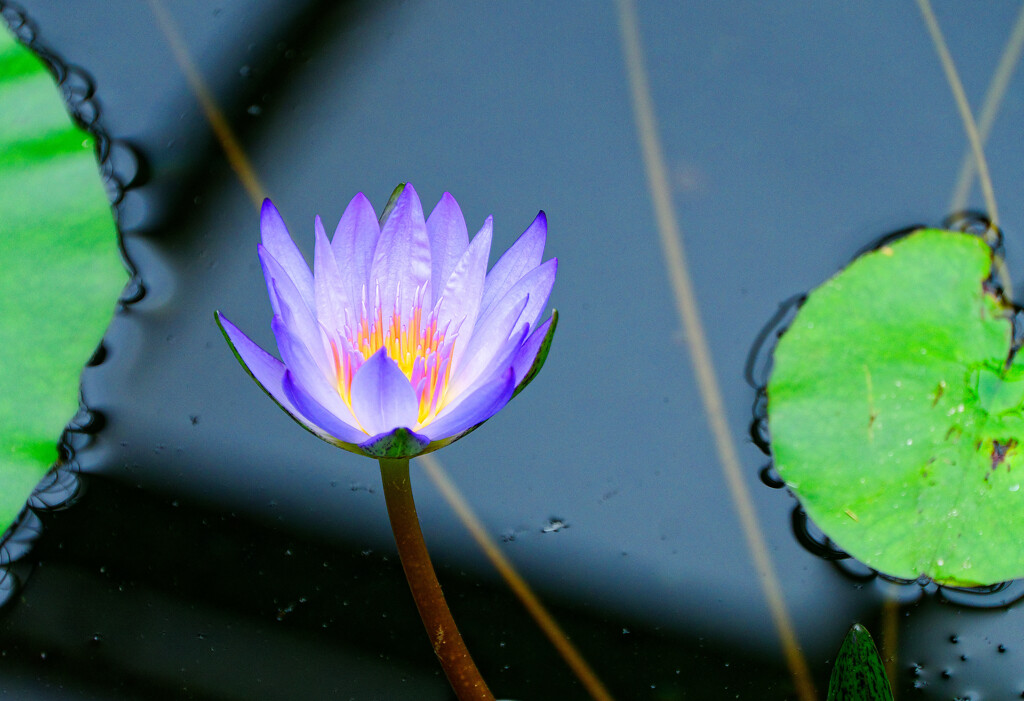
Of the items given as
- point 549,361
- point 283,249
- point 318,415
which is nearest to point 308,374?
point 318,415

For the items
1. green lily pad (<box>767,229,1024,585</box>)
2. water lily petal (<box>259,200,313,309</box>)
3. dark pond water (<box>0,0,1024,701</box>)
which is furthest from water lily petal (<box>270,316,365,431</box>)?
green lily pad (<box>767,229,1024,585</box>)

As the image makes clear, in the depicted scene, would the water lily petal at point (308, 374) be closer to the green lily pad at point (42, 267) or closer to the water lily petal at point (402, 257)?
the water lily petal at point (402, 257)

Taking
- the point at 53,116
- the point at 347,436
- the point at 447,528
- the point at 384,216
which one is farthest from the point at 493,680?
the point at 53,116

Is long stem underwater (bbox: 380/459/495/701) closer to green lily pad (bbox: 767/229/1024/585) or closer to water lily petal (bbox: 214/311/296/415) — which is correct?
water lily petal (bbox: 214/311/296/415)

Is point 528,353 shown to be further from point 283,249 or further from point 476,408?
point 283,249

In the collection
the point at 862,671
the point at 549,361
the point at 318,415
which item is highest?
the point at 549,361

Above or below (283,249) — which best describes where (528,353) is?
below

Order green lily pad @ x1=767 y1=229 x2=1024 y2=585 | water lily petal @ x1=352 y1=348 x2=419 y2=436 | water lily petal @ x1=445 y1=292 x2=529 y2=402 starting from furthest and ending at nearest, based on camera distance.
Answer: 1. green lily pad @ x1=767 y1=229 x2=1024 y2=585
2. water lily petal @ x1=445 y1=292 x2=529 y2=402
3. water lily petal @ x1=352 y1=348 x2=419 y2=436
